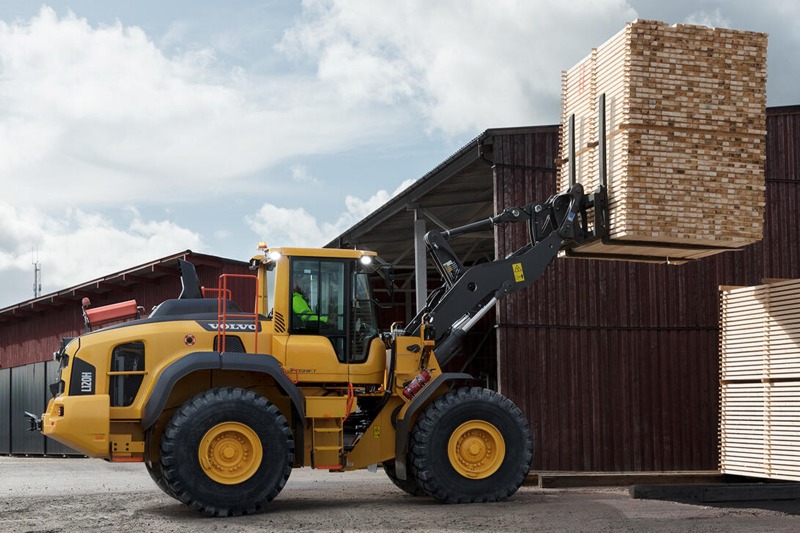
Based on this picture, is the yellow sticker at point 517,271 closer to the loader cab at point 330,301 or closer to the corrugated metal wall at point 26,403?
the loader cab at point 330,301

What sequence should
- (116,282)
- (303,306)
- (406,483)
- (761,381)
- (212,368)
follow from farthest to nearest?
(116,282) < (761,381) < (406,483) < (303,306) < (212,368)

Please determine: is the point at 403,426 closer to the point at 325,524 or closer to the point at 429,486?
the point at 429,486

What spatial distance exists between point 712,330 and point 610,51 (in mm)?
7431

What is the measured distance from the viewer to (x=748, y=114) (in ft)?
42.7

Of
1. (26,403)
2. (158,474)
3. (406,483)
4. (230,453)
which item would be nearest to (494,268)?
(406,483)

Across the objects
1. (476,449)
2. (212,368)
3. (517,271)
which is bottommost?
(476,449)

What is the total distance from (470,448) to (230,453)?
2.99 m

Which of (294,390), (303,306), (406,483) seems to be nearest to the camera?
(294,390)

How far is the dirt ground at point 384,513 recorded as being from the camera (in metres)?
10.8

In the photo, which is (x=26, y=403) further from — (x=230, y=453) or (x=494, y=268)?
(x=494, y=268)

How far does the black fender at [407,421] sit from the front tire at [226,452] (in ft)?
4.81

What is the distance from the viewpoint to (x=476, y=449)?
41.9 feet

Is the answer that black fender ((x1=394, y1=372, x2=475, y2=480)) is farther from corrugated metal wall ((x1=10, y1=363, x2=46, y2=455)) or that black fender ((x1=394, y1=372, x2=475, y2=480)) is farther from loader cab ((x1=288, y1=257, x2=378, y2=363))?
corrugated metal wall ((x1=10, y1=363, x2=46, y2=455))

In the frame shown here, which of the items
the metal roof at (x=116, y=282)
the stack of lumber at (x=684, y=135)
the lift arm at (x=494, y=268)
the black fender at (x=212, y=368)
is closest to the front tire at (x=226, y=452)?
the black fender at (x=212, y=368)
